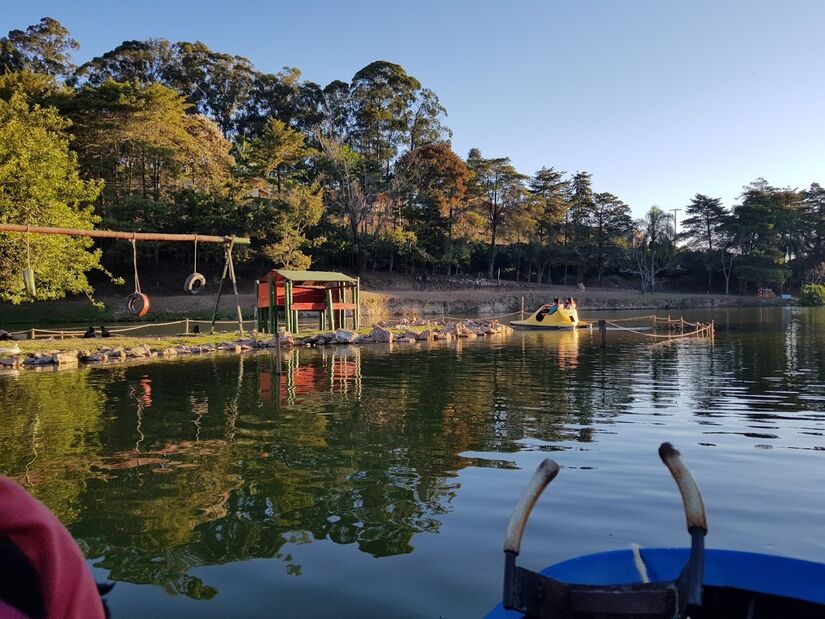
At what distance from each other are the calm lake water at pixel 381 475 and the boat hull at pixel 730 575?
144cm

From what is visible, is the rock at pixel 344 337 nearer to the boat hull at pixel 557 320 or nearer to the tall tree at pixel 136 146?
the boat hull at pixel 557 320

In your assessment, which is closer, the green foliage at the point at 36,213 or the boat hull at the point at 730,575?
the boat hull at the point at 730,575

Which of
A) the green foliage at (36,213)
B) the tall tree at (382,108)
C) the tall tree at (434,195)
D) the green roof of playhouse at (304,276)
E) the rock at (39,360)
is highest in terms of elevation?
the tall tree at (382,108)

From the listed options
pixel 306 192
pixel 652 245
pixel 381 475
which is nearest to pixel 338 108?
pixel 306 192

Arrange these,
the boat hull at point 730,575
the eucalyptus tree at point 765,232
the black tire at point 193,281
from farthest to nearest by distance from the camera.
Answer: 1. the eucalyptus tree at point 765,232
2. the black tire at point 193,281
3. the boat hull at point 730,575

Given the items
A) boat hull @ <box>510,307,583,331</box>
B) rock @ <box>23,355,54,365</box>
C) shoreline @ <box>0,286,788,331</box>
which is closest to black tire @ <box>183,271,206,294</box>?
rock @ <box>23,355,54,365</box>

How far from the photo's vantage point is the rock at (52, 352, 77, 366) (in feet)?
62.6

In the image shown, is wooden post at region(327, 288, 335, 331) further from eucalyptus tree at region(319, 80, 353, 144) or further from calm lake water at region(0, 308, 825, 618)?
eucalyptus tree at region(319, 80, 353, 144)

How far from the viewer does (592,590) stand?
106 inches

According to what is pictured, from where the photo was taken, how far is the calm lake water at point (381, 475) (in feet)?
16.1

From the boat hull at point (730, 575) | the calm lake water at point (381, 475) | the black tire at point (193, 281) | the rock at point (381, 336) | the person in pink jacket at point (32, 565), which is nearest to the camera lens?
the person in pink jacket at point (32, 565)

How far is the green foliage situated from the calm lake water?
35.7 ft

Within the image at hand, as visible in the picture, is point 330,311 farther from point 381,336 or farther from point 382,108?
point 382,108

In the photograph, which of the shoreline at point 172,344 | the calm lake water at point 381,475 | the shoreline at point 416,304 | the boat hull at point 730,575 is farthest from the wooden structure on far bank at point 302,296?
the boat hull at point 730,575
